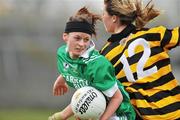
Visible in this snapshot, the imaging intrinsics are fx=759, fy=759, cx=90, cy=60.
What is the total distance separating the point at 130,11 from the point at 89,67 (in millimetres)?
659

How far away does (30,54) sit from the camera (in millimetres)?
12633

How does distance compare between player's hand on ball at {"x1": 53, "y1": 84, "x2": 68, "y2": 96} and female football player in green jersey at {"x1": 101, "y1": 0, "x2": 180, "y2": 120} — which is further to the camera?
player's hand on ball at {"x1": 53, "y1": 84, "x2": 68, "y2": 96}

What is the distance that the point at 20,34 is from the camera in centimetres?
1273

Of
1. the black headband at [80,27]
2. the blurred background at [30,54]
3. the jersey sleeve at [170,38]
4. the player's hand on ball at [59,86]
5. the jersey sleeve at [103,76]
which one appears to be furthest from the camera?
the blurred background at [30,54]

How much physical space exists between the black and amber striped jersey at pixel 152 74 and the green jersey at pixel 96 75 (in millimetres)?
144

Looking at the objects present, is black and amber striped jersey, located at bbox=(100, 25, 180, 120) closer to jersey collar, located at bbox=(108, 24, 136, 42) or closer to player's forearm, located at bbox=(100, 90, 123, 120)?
jersey collar, located at bbox=(108, 24, 136, 42)

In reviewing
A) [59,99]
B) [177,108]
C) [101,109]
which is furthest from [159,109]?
[59,99]

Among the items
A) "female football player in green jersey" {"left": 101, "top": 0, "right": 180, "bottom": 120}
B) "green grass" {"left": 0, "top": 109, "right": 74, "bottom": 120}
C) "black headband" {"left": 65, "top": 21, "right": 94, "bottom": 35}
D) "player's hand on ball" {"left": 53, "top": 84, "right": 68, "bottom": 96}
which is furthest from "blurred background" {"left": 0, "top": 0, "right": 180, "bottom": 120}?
"black headband" {"left": 65, "top": 21, "right": 94, "bottom": 35}

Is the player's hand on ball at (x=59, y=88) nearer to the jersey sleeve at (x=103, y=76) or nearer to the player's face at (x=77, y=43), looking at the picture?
the player's face at (x=77, y=43)

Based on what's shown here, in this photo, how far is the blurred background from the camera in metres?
12.3

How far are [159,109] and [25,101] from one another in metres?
7.53

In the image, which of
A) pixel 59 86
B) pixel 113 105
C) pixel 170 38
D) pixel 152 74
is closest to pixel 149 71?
pixel 152 74

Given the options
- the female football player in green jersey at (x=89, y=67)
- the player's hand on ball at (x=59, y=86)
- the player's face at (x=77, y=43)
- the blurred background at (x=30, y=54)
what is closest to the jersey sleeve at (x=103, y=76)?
the female football player in green jersey at (x=89, y=67)

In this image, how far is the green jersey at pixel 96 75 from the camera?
4977 millimetres
